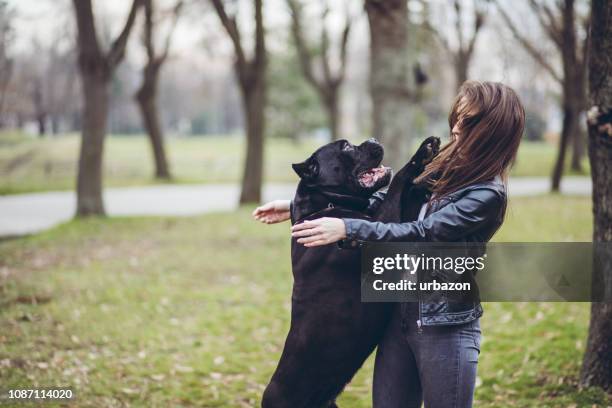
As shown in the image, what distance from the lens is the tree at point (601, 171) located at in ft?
14.6

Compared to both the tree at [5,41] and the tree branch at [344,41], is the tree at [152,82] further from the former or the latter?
the tree branch at [344,41]

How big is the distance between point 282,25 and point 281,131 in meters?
15.8

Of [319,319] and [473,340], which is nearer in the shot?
[473,340]

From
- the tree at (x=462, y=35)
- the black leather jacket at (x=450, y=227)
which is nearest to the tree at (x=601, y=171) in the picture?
the black leather jacket at (x=450, y=227)

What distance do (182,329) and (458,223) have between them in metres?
5.26

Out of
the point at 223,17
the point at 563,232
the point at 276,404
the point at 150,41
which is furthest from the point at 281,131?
the point at 276,404

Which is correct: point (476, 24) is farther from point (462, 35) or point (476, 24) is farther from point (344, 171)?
point (344, 171)

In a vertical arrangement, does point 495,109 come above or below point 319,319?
above

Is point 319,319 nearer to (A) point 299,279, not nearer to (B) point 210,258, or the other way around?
(A) point 299,279

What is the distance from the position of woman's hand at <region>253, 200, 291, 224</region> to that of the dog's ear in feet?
1.17

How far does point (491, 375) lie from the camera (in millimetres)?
5695

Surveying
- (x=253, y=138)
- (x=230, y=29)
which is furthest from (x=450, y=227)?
(x=253, y=138)

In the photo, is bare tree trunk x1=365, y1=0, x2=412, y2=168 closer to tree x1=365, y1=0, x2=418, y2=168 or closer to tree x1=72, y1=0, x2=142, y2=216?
tree x1=365, y1=0, x2=418, y2=168

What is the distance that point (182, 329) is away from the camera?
23.9 ft
